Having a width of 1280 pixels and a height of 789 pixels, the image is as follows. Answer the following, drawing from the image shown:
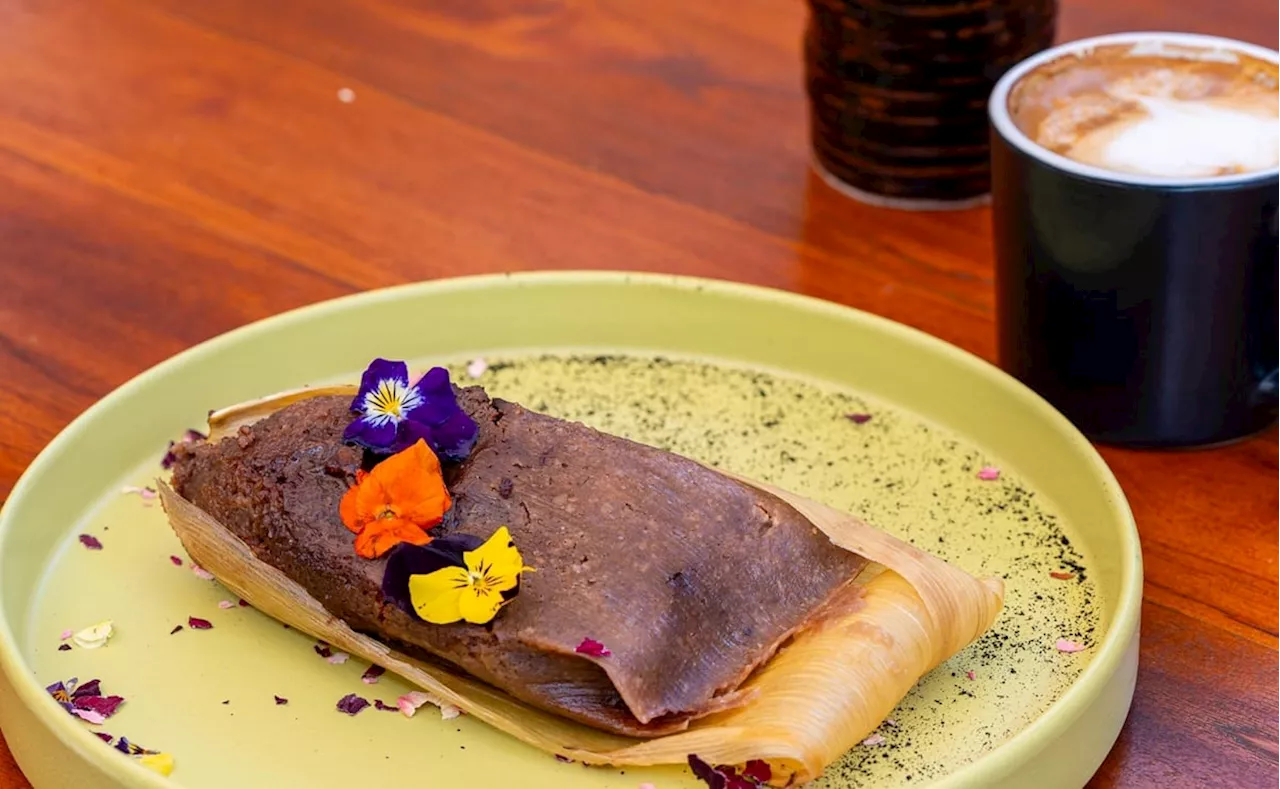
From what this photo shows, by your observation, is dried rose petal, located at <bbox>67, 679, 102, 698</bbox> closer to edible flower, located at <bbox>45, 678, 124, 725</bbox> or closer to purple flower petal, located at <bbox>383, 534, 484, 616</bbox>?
edible flower, located at <bbox>45, 678, 124, 725</bbox>

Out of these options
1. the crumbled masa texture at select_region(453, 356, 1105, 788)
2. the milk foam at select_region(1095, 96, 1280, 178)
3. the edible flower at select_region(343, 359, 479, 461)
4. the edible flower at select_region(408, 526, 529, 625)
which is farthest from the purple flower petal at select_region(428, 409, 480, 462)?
the milk foam at select_region(1095, 96, 1280, 178)

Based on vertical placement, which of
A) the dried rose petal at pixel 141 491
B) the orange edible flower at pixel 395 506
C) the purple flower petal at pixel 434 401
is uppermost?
the purple flower petal at pixel 434 401

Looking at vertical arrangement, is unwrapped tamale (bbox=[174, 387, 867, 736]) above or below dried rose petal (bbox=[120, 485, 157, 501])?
above

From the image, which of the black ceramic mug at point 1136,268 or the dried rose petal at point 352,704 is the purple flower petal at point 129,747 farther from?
the black ceramic mug at point 1136,268

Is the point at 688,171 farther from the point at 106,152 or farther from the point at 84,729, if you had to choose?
the point at 84,729

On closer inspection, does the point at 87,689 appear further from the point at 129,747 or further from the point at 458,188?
the point at 458,188

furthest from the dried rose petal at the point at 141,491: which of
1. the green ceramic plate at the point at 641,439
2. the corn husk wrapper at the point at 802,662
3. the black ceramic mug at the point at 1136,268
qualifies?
the black ceramic mug at the point at 1136,268

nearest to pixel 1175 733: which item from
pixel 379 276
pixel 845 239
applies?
pixel 845 239
